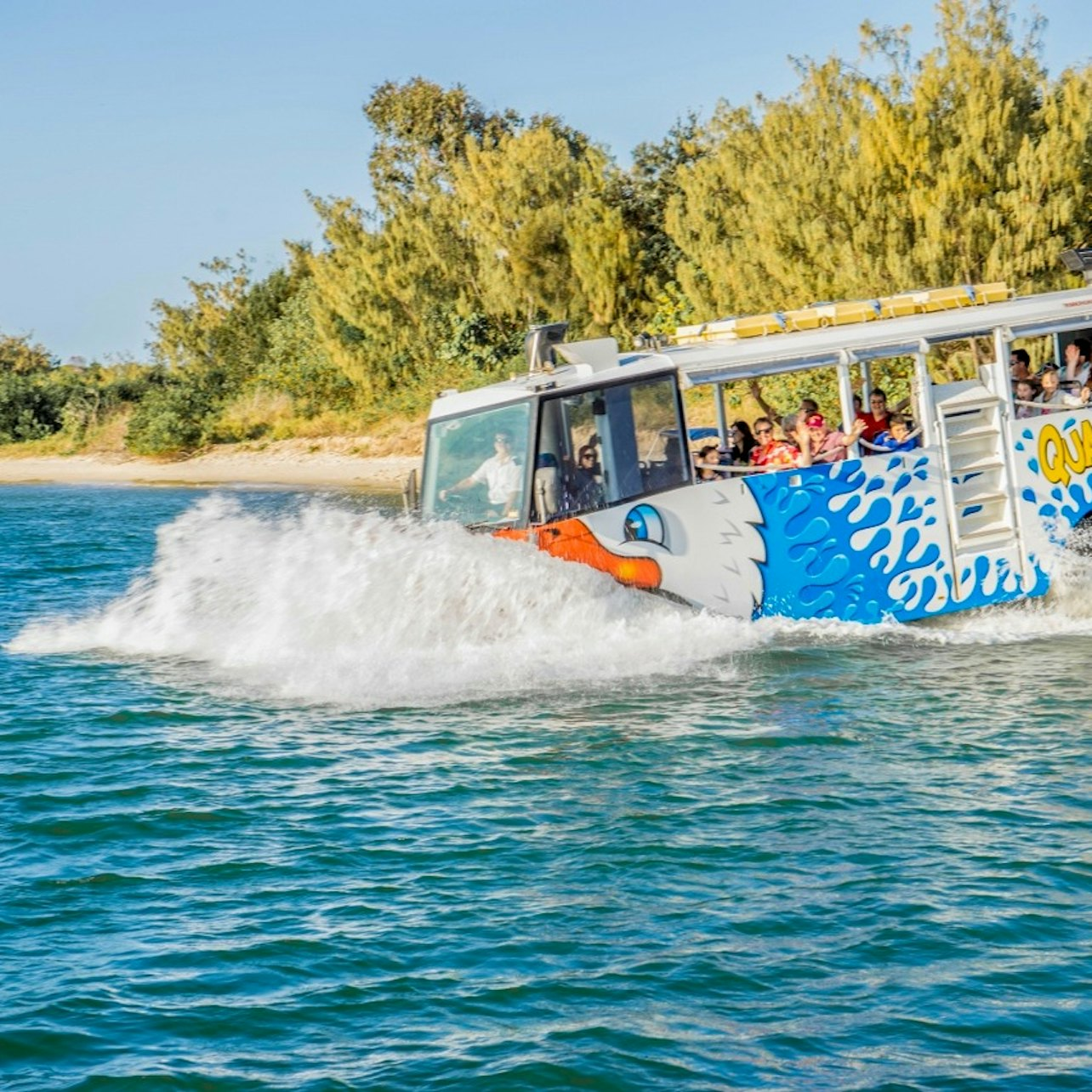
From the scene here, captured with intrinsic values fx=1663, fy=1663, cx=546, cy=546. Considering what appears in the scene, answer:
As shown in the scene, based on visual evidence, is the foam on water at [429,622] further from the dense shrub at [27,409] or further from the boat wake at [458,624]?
the dense shrub at [27,409]

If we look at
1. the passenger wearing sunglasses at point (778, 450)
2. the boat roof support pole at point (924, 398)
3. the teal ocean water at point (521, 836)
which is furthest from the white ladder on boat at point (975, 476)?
the passenger wearing sunglasses at point (778, 450)

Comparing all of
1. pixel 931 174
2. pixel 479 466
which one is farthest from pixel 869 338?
pixel 931 174

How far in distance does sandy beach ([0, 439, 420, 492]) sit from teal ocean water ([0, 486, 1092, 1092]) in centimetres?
2487

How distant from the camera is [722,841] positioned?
9.84 m

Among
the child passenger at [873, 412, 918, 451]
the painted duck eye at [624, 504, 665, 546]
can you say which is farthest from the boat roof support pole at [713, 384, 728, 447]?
the painted duck eye at [624, 504, 665, 546]

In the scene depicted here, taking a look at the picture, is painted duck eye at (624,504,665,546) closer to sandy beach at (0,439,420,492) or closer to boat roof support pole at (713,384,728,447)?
boat roof support pole at (713,384,728,447)

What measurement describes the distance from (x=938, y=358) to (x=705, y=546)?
1584 centimetres

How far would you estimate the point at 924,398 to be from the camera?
48.0 feet

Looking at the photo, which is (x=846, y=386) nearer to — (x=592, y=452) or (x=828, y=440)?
(x=828, y=440)

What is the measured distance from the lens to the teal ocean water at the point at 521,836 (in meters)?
7.31

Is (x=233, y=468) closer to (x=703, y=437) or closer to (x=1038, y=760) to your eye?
(x=703, y=437)

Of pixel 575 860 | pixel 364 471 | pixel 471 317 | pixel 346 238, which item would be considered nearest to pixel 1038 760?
pixel 575 860

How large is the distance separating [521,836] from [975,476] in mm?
6573

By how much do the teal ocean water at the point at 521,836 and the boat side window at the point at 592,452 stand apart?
1.97 ft
